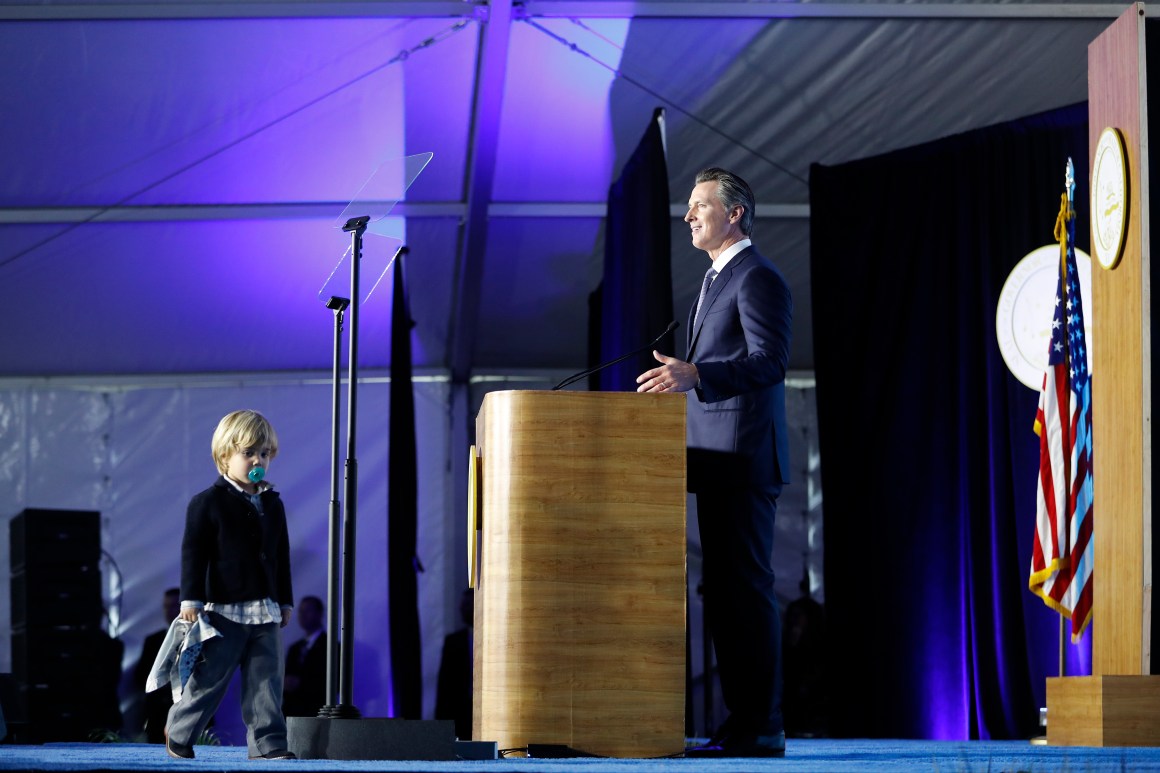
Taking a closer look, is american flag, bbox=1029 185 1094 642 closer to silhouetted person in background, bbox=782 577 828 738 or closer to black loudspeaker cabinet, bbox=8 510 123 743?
silhouetted person in background, bbox=782 577 828 738

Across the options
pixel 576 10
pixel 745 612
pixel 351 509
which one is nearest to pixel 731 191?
pixel 745 612

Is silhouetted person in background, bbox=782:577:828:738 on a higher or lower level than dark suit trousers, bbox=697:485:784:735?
lower

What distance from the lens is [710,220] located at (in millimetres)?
3713

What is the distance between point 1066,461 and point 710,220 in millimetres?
2569

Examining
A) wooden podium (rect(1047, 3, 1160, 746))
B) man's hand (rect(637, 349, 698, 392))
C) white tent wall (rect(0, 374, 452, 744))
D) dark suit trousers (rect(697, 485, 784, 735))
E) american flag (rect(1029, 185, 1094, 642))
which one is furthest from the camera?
white tent wall (rect(0, 374, 452, 744))

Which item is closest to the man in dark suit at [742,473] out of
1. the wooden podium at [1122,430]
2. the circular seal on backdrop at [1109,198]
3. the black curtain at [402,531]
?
the wooden podium at [1122,430]

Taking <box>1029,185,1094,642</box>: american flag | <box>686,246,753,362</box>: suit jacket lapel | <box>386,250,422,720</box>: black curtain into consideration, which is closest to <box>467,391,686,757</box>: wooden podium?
<box>686,246,753,362</box>: suit jacket lapel

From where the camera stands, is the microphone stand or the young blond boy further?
the young blond boy

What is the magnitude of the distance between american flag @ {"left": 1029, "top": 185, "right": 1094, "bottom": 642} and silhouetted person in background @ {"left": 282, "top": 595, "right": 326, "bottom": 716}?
4.86 meters

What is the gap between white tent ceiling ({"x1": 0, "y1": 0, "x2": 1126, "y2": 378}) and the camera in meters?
6.68

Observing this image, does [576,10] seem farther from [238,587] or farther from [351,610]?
[351,610]

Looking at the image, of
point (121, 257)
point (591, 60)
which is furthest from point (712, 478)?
point (121, 257)

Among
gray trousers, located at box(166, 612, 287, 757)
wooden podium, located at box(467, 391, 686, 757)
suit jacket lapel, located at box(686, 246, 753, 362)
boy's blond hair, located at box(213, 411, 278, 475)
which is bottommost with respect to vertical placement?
gray trousers, located at box(166, 612, 287, 757)

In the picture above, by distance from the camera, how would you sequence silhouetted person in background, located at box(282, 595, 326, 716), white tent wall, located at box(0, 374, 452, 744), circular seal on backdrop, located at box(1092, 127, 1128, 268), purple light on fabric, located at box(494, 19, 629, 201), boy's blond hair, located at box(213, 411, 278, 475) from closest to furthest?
1. boy's blond hair, located at box(213, 411, 278, 475)
2. circular seal on backdrop, located at box(1092, 127, 1128, 268)
3. purple light on fabric, located at box(494, 19, 629, 201)
4. silhouetted person in background, located at box(282, 595, 326, 716)
5. white tent wall, located at box(0, 374, 452, 744)
